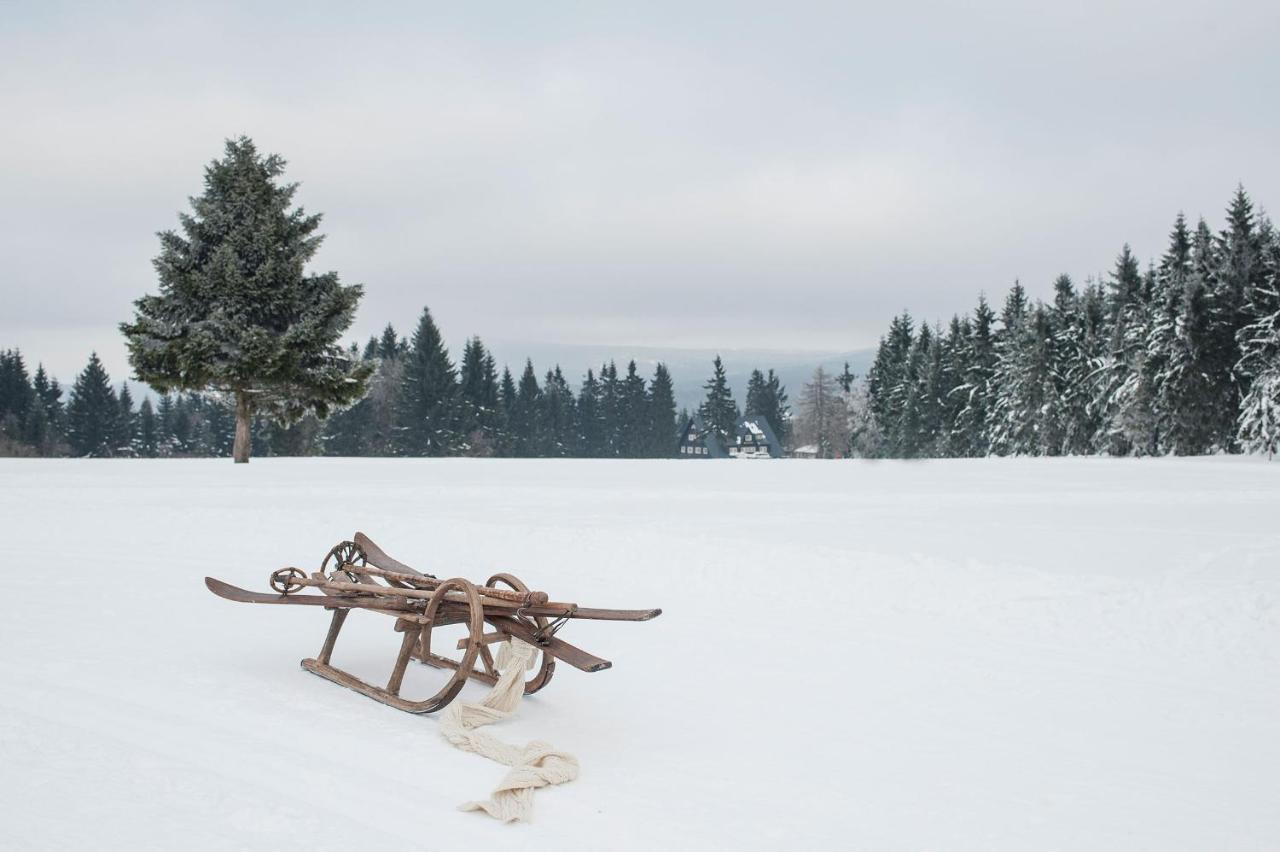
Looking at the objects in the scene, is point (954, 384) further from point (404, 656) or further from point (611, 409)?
point (404, 656)

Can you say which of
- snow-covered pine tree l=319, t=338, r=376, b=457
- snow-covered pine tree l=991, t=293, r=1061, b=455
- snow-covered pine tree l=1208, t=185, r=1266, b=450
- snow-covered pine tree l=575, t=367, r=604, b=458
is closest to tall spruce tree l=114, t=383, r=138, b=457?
snow-covered pine tree l=319, t=338, r=376, b=457

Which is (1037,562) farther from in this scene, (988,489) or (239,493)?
(239,493)

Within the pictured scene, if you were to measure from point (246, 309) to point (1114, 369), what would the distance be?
43.3m

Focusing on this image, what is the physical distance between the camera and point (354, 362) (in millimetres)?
28188

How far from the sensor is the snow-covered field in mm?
4578

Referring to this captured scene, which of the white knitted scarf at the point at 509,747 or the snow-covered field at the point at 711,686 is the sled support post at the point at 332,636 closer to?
the snow-covered field at the point at 711,686

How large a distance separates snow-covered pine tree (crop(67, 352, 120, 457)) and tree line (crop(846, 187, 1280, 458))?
6533cm

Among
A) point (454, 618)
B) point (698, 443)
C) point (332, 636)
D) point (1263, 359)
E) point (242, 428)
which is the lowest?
point (332, 636)

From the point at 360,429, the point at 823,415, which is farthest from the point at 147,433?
the point at 823,415

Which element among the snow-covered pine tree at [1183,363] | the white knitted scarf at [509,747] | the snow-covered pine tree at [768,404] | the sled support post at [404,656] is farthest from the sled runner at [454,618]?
the snow-covered pine tree at [768,404]

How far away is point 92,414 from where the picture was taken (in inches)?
3182

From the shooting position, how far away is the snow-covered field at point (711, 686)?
458cm

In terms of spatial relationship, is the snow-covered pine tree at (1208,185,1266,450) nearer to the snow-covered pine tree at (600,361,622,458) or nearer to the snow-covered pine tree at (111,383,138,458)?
the snow-covered pine tree at (600,361,622,458)

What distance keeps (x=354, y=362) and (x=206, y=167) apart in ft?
22.9
